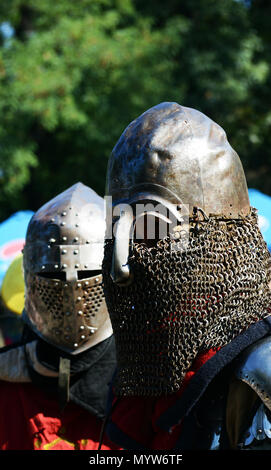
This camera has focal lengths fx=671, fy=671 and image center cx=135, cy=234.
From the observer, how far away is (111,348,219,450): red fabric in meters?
2.23

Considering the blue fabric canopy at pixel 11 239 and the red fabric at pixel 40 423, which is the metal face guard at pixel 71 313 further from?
the blue fabric canopy at pixel 11 239

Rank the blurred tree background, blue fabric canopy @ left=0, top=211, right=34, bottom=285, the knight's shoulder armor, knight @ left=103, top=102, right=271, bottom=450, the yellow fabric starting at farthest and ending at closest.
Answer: the blurred tree background < blue fabric canopy @ left=0, top=211, right=34, bottom=285 < the yellow fabric < knight @ left=103, top=102, right=271, bottom=450 < the knight's shoulder armor

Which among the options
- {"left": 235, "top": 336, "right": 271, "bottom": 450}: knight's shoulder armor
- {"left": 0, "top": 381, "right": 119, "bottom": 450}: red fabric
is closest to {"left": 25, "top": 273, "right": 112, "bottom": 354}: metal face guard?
{"left": 0, "top": 381, "right": 119, "bottom": 450}: red fabric

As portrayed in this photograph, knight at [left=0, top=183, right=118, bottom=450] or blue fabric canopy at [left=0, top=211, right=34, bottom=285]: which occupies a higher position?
blue fabric canopy at [left=0, top=211, right=34, bottom=285]

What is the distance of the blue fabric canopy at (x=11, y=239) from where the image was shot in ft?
21.2

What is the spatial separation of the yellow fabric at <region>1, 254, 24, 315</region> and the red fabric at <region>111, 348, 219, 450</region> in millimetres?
2352

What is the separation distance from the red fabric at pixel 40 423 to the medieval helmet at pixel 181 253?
1320mm

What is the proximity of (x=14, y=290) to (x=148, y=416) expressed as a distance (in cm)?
272

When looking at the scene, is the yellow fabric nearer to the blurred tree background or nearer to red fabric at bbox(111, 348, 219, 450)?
red fabric at bbox(111, 348, 219, 450)

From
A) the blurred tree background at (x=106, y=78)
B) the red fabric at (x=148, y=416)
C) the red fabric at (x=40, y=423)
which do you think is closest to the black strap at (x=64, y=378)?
the red fabric at (x=40, y=423)

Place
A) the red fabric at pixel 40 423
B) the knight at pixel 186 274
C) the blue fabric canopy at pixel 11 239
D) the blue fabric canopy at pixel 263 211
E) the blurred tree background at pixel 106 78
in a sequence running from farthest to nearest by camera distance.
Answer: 1. the blurred tree background at pixel 106 78
2. the blue fabric canopy at pixel 11 239
3. the blue fabric canopy at pixel 263 211
4. the red fabric at pixel 40 423
5. the knight at pixel 186 274

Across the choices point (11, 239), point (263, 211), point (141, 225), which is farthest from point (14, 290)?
point (141, 225)
